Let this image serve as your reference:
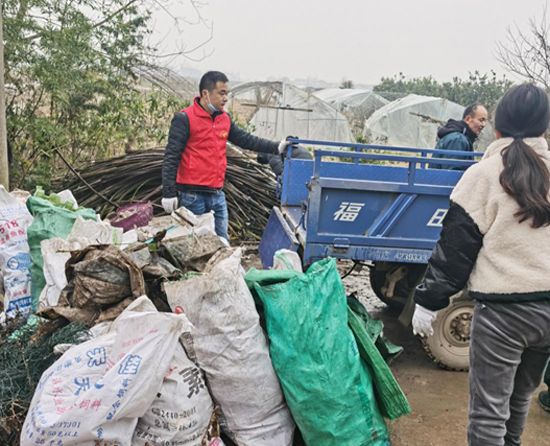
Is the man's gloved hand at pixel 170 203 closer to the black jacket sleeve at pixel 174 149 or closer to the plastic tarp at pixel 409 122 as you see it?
the black jacket sleeve at pixel 174 149

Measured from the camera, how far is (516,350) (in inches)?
80.5

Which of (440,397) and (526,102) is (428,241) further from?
(526,102)

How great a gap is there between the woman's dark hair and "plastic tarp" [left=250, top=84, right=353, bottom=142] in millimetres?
15028

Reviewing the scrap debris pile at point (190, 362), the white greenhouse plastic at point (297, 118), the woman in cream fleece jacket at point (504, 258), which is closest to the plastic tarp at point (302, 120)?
the white greenhouse plastic at point (297, 118)

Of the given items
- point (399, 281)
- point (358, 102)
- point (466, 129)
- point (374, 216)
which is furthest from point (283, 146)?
point (358, 102)

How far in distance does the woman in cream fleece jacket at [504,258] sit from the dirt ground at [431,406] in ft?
3.02

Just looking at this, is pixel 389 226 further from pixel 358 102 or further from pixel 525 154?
pixel 358 102

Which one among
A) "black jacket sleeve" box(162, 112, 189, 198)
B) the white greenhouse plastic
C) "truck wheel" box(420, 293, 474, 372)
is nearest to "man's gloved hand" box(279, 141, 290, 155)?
"black jacket sleeve" box(162, 112, 189, 198)

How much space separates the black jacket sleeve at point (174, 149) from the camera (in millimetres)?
4293

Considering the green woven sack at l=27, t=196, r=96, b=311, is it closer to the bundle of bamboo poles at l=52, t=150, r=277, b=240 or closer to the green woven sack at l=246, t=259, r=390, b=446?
the green woven sack at l=246, t=259, r=390, b=446

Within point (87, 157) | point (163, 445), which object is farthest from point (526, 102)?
point (87, 157)

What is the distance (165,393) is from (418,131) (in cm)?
1818

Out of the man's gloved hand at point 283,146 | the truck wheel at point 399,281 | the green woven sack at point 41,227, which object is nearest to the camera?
the green woven sack at point 41,227

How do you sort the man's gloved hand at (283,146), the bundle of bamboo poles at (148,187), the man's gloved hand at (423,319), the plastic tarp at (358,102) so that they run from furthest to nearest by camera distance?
the plastic tarp at (358,102) → the bundle of bamboo poles at (148,187) → the man's gloved hand at (283,146) → the man's gloved hand at (423,319)
